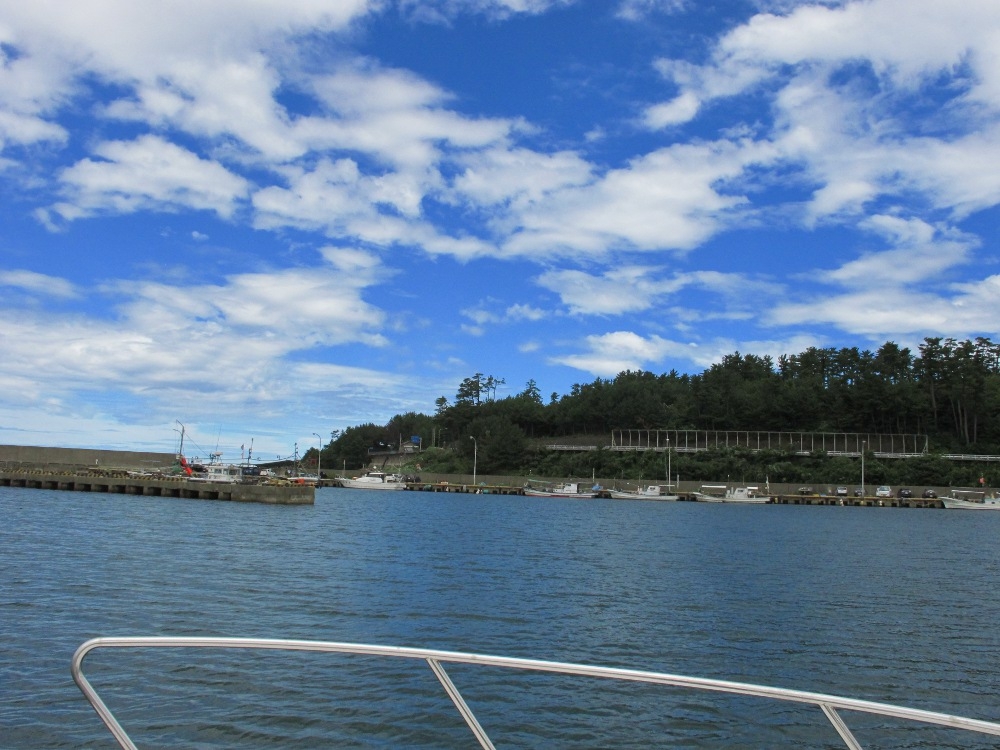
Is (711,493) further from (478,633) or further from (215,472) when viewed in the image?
(478,633)

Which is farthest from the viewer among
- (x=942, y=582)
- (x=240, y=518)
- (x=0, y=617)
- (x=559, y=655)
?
(x=240, y=518)

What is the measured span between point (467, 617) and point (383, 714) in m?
8.19

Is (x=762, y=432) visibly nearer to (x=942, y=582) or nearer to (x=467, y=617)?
(x=942, y=582)

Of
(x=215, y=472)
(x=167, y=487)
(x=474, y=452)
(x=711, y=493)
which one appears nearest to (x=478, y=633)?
(x=167, y=487)

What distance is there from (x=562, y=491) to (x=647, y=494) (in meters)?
14.1

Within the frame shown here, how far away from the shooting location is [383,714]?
13.3 meters

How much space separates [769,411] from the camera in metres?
154

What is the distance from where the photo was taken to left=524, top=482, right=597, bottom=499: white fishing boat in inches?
5059

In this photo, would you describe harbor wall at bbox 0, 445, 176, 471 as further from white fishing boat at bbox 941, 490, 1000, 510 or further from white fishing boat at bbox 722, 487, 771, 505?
white fishing boat at bbox 941, 490, 1000, 510

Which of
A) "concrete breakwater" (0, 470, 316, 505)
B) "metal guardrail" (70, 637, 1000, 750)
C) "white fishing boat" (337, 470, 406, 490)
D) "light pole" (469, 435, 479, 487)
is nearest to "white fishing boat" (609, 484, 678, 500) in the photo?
"light pole" (469, 435, 479, 487)

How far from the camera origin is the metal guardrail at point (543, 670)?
4742 mm

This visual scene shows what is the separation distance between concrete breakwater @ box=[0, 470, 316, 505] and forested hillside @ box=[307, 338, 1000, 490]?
251 ft

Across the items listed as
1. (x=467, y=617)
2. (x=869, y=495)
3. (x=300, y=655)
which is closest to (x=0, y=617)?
(x=300, y=655)

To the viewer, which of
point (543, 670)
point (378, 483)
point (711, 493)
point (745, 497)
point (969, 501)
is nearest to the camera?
point (543, 670)
